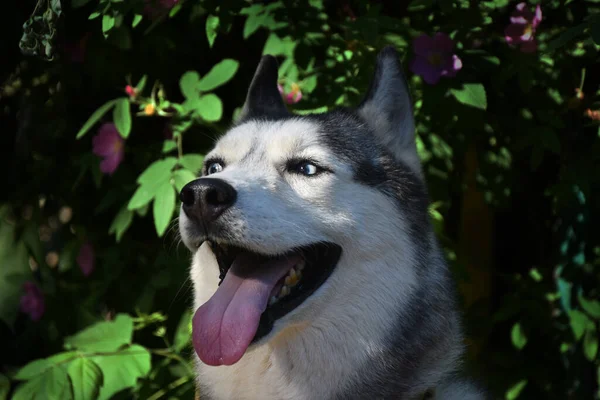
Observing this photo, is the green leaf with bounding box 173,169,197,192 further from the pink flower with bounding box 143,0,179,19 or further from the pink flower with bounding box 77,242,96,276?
the pink flower with bounding box 77,242,96,276

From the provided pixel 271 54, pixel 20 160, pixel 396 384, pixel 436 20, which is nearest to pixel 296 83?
pixel 271 54

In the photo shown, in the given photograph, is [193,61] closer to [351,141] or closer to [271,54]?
[271,54]

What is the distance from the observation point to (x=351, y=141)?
8.71 feet

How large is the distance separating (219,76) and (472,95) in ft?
3.64

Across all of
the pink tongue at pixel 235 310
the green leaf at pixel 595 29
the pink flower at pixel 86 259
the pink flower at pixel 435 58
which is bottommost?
the pink flower at pixel 86 259

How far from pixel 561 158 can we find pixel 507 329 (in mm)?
1356

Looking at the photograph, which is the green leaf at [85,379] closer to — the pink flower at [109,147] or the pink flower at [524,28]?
the pink flower at [109,147]

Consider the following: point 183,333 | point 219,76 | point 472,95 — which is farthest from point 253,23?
point 183,333

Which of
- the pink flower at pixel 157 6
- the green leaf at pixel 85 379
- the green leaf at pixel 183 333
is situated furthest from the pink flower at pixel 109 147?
the green leaf at pixel 85 379

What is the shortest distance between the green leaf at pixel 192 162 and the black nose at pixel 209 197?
110cm

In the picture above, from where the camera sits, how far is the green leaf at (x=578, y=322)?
3579 mm

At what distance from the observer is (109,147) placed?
11.8ft

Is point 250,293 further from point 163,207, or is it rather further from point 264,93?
point 264,93

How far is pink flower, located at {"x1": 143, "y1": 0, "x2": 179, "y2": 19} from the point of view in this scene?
3.07 meters
